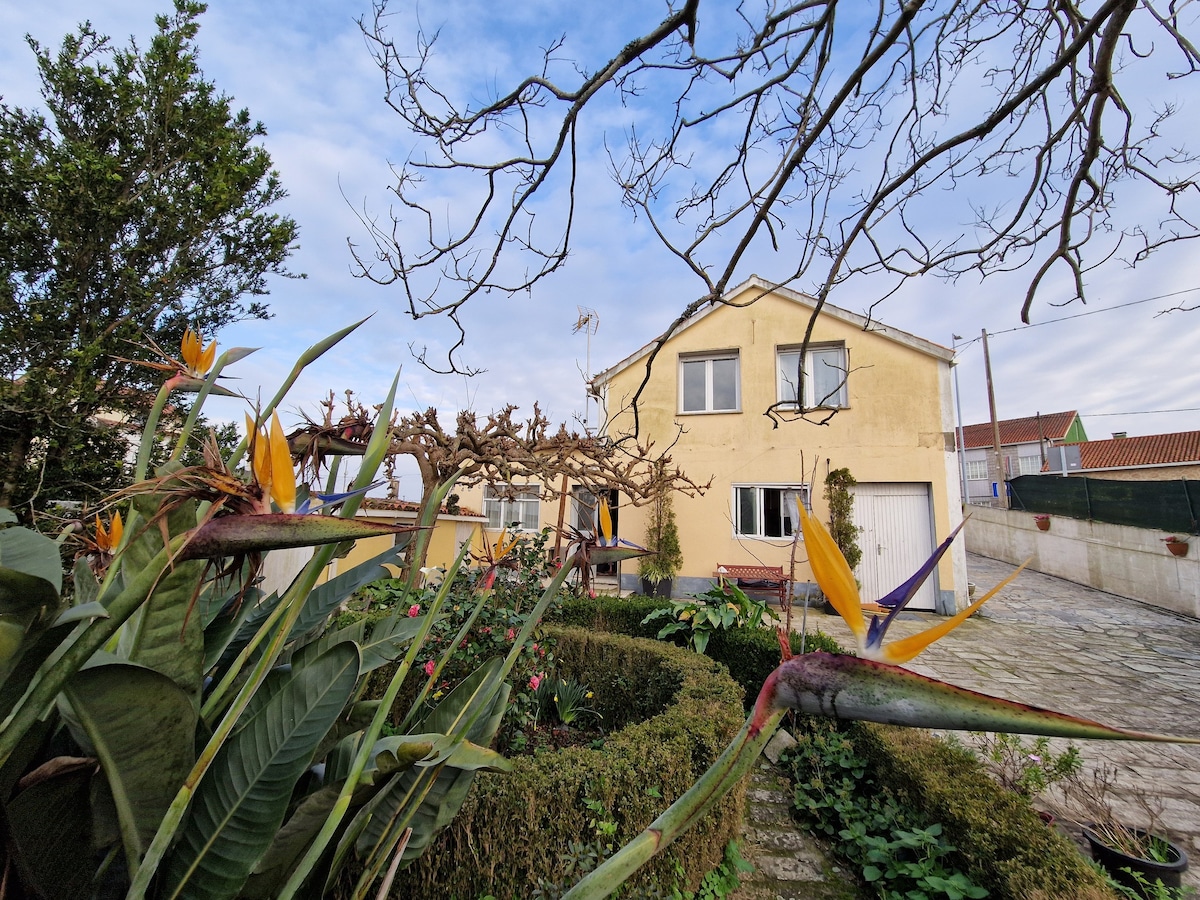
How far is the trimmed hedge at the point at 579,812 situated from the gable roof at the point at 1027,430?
1208 inches

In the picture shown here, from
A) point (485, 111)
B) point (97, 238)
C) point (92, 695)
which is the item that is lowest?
point (92, 695)

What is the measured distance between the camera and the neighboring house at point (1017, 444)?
85.3ft

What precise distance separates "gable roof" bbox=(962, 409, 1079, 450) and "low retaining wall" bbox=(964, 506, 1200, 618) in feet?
50.8

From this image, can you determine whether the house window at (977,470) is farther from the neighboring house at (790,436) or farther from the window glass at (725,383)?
the window glass at (725,383)

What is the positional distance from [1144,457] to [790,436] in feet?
68.2

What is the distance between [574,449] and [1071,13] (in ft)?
15.6

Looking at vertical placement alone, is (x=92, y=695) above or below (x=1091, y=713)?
above

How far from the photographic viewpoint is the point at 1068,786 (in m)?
3.10

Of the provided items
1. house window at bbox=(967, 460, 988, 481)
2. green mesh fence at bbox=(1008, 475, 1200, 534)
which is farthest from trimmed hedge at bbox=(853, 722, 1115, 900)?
house window at bbox=(967, 460, 988, 481)

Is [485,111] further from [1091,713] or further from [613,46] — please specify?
[1091,713]

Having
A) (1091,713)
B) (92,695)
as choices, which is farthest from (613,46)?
(1091,713)

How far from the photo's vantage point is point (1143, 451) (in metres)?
20.7

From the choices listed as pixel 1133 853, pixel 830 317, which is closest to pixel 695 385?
pixel 830 317

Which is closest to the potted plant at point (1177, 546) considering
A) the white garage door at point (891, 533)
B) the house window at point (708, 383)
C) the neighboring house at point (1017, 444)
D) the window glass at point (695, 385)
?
the white garage door at point (891, 533)
